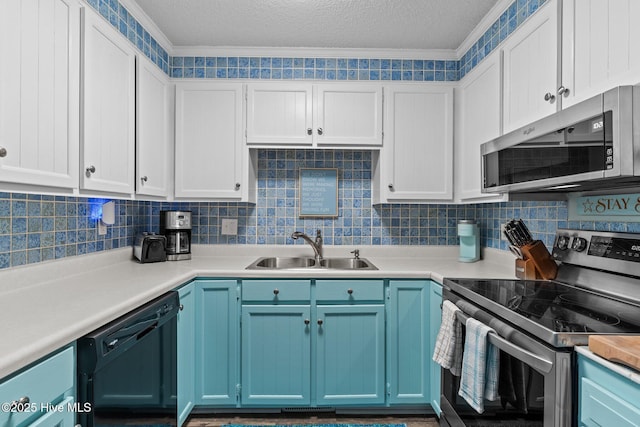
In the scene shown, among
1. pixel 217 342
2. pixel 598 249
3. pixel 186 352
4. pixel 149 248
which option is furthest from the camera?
pixel 149 248

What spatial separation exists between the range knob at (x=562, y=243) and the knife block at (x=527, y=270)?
144 millimetres

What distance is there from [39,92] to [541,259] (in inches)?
87.7

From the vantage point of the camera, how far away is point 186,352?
1.98 metres

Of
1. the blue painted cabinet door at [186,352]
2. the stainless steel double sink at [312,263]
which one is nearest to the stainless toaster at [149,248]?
the blue painted cabinet door at [186,352]

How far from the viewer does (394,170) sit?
2463 millimetres

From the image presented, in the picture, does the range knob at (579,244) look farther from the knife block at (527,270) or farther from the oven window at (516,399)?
the oven window at (516,399)

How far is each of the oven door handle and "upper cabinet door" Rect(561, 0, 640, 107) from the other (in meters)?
0.89

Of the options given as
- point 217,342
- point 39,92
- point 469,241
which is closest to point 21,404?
point 39,92

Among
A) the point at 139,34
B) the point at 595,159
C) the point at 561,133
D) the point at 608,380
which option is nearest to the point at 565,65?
the point at 561,133

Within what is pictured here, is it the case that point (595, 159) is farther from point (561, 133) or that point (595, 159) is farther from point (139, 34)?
point (139, 34)

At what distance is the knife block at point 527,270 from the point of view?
179 cm

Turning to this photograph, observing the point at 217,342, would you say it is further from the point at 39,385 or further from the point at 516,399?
the point at 516,399

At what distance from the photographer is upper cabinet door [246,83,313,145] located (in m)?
2.45

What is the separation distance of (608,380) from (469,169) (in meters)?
1.53
